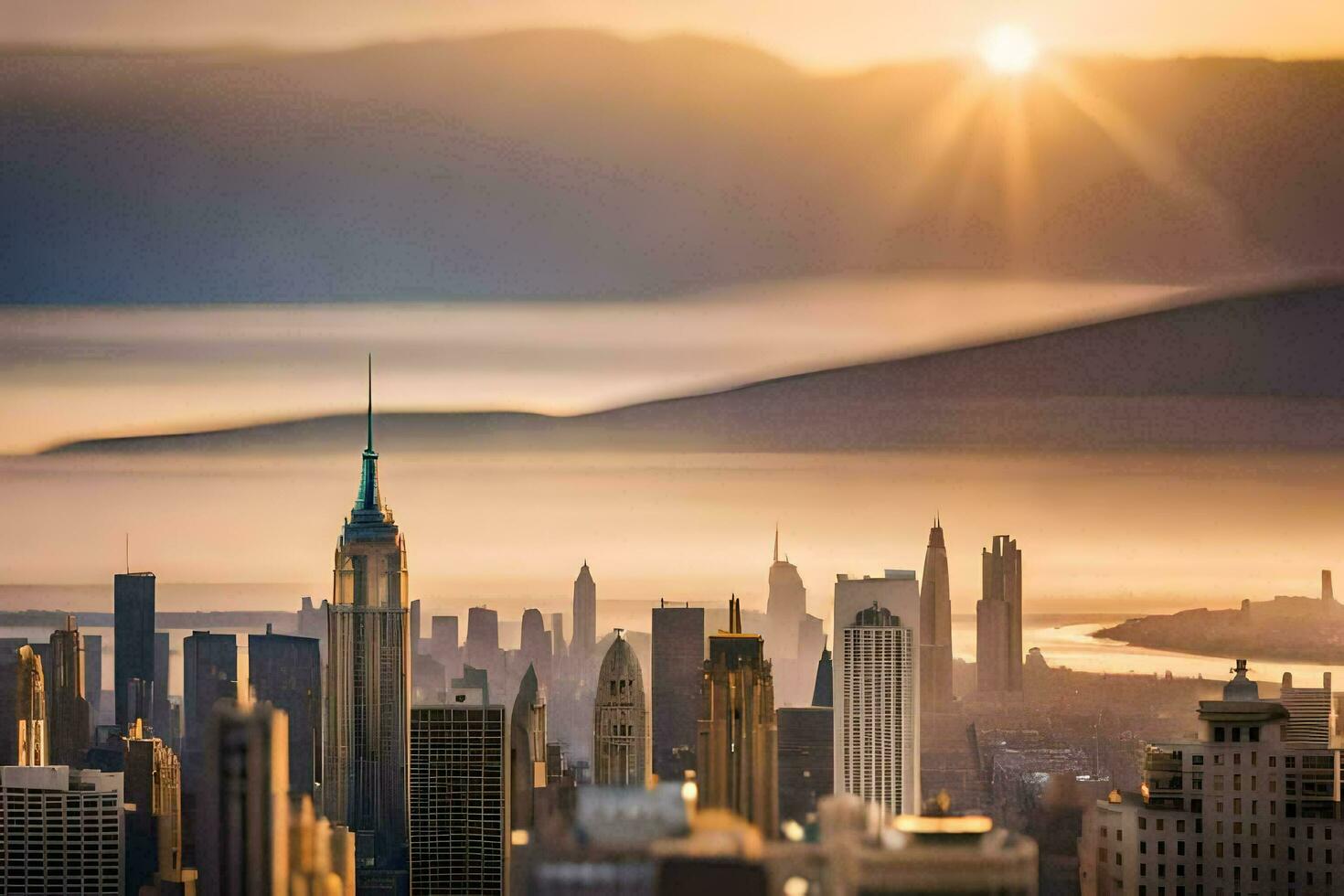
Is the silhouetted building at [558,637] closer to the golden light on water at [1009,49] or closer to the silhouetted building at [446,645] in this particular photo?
the silhouetted building at [446,645]

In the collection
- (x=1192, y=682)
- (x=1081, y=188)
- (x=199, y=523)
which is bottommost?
(x=1192, y=682)

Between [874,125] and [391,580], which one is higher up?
[874,125]

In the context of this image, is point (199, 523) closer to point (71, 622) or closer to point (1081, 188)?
point (71, 622)

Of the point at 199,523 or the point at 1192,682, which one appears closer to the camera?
the point at 1192,682

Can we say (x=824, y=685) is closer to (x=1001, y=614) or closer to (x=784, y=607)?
(x=784, y=607)

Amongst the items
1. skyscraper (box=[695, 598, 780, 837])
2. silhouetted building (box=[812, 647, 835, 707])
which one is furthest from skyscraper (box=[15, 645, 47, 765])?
silhouetted building (box=[812, 647, 835, 707])

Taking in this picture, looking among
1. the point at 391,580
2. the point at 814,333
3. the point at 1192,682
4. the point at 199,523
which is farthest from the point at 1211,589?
the point at 199,523

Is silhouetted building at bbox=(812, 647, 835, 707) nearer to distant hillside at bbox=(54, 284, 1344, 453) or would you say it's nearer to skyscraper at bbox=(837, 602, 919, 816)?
skyscraper at bbox=(837, 602, 919, 816)
